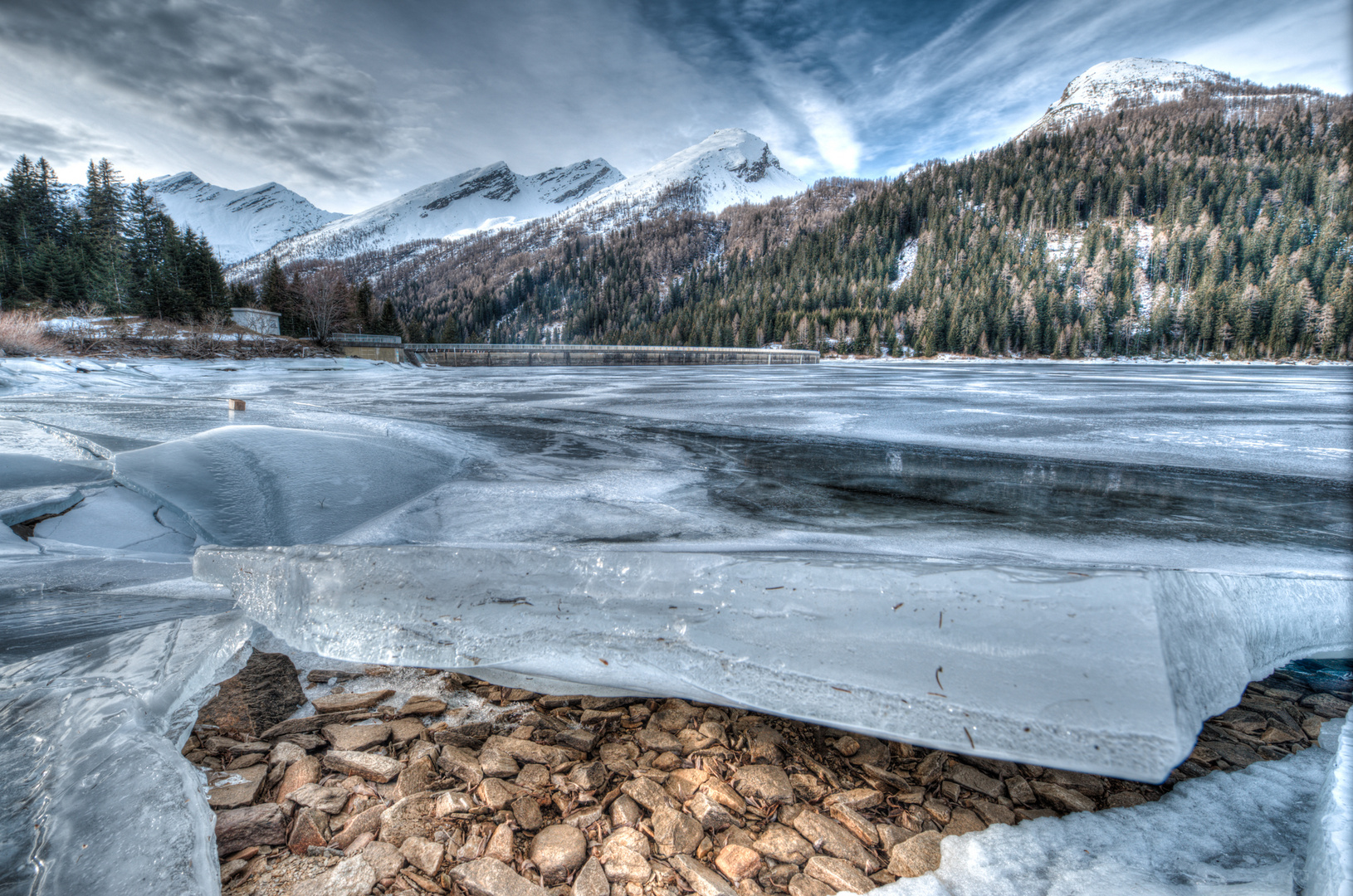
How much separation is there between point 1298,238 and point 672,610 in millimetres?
110046

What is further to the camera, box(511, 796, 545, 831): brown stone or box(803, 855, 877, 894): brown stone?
box(511, 796, 545, 831): brown stone

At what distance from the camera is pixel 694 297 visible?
340 feet

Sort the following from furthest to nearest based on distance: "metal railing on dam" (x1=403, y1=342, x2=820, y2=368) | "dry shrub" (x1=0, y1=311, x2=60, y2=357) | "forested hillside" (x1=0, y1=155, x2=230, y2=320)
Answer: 1. "metal railing on dam" (x1=403, y1=342, x2=820, y2=368)
2. "forested hillside" (x1=0, y1=155, x2=230, y2=320)
3. "dry shrub" (x1=0, y1=311, x2=60, y2=357)

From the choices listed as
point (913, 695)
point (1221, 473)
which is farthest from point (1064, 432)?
point (913, 695)

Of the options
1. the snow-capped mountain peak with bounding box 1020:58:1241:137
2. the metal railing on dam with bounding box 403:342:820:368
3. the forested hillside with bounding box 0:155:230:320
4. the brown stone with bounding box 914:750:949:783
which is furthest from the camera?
the snow-capped mountain peak with bounding box 1020:58:1241:137

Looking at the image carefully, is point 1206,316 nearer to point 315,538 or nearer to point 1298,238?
point 1298,238

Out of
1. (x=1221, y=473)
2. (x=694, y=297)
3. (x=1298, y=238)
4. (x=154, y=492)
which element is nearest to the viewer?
(x=154, y=492)

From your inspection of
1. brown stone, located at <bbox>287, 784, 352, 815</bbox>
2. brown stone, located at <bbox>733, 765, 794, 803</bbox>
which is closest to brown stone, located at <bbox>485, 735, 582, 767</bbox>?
brown stone, located at <bbox>287, 784, 352, 815</bbox>

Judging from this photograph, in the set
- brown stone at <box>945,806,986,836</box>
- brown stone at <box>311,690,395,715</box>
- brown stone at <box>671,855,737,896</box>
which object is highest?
brown stone at <box>311,690,395,715</box>

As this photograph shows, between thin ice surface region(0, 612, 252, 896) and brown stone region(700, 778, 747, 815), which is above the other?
thin ice surface region(0, 612, 252, 896)

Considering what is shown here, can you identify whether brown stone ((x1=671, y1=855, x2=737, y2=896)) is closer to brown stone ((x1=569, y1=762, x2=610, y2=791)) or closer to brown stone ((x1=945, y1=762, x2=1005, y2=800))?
brown stone ((x1=569, y1=762, x2=610, y2=791))

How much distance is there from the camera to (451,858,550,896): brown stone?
1.05 metres

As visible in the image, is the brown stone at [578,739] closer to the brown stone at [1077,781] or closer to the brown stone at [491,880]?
the brown stone at [491,880]

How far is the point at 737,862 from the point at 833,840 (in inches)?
9.1
